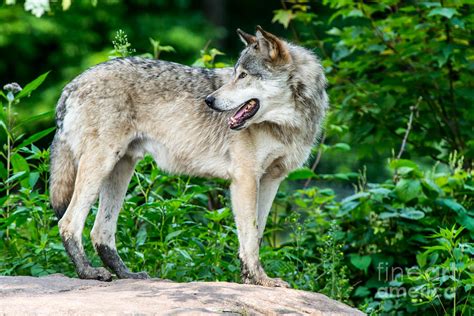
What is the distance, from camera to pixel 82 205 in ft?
18.4

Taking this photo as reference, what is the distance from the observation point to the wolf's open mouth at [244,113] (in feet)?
17.9

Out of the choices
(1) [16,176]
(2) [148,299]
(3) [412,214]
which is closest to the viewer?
(2) [148,299]

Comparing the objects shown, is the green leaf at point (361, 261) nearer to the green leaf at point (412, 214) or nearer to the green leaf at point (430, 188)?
the green leaf at point (412, 214)

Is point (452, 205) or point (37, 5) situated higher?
point (37, 5)

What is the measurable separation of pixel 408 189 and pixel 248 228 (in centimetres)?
174

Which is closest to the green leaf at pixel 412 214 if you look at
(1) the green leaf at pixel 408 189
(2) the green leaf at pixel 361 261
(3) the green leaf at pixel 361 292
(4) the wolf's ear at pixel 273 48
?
(1) the green leaf at pixel 408 189

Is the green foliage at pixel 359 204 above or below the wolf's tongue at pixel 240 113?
below

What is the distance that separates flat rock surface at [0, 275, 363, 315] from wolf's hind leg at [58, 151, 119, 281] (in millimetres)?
261

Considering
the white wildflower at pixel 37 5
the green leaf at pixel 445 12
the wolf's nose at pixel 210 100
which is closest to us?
the white wildflower at pixel 37 5

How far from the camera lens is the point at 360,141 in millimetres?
7836

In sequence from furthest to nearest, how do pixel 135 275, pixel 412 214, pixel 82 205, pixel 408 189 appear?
pixel 412 214 < pixel 408 189 < pixel 135 275 < pixel 82 205

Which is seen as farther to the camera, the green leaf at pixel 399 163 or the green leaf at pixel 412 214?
the green leaf at pixel 412 214

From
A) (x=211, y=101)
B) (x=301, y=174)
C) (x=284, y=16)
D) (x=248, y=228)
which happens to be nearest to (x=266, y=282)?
(x=248, y=228)

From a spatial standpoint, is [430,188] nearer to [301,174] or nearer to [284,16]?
[301,174]
